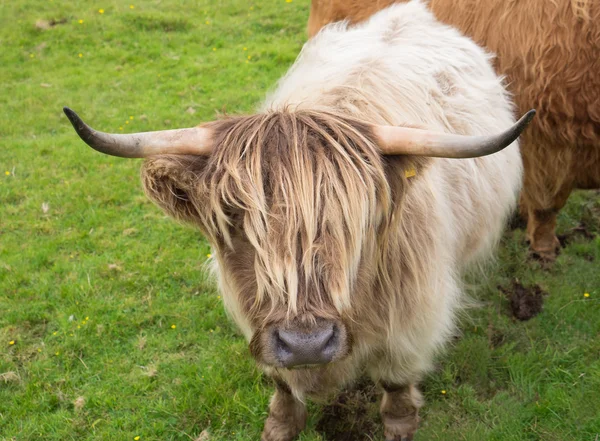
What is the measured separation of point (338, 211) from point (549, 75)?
2.23 meters

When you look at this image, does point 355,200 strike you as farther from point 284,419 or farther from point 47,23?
point 47,23

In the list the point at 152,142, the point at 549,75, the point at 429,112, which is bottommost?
the point at 549,75

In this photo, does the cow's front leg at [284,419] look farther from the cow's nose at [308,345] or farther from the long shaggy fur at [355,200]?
the cow's nose at [308,345]

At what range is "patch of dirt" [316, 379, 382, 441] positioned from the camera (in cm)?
329

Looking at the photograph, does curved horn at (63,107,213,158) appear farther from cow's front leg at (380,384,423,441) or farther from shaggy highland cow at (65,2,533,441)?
cow's front leg at (380,384,423,441)

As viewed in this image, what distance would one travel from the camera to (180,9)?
11.2 meters

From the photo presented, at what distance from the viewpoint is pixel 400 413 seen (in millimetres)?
3180

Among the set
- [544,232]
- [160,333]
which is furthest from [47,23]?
[544,232]

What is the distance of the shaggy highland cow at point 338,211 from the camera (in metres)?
2.02

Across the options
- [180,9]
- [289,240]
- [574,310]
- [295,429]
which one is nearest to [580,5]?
[574,310]

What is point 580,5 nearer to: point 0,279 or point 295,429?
point 295,429

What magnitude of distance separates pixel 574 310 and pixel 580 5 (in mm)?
2000

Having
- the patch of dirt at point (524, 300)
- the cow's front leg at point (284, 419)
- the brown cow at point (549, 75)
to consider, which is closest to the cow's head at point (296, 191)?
the cow's front leg at point (284, 419)

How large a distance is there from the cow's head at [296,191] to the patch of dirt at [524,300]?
87.4 inches
